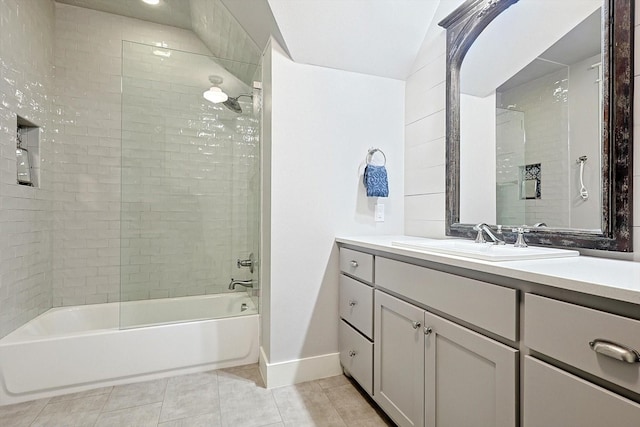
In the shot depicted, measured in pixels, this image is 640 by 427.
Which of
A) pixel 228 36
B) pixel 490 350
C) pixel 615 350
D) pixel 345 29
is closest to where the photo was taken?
pixel 615 350

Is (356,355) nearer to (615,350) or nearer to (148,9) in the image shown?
(615,350)

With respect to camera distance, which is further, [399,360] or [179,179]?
[179,179]

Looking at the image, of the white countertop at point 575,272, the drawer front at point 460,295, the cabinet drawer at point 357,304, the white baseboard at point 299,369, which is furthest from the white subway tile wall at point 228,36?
the white baseboard at point 299,369

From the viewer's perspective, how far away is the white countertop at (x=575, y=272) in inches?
27.6

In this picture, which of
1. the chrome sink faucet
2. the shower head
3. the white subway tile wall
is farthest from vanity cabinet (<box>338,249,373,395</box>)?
the white subway tile wall

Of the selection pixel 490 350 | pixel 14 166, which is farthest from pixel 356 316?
pixel 14 166

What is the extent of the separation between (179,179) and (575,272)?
265cm

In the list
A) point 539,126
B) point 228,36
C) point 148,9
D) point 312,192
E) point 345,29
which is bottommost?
point 312,192

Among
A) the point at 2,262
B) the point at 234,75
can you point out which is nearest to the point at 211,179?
the point at 234,75

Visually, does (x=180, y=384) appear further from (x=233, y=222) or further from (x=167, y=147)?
(x=167, y=147)

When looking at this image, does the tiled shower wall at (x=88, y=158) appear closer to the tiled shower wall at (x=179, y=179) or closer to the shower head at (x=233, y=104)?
the tiled shower wall at (x=179, y=179)

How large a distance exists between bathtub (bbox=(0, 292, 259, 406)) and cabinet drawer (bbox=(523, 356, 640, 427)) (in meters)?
1.77

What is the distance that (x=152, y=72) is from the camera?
96.5 inches

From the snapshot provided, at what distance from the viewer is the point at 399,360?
1454mm
